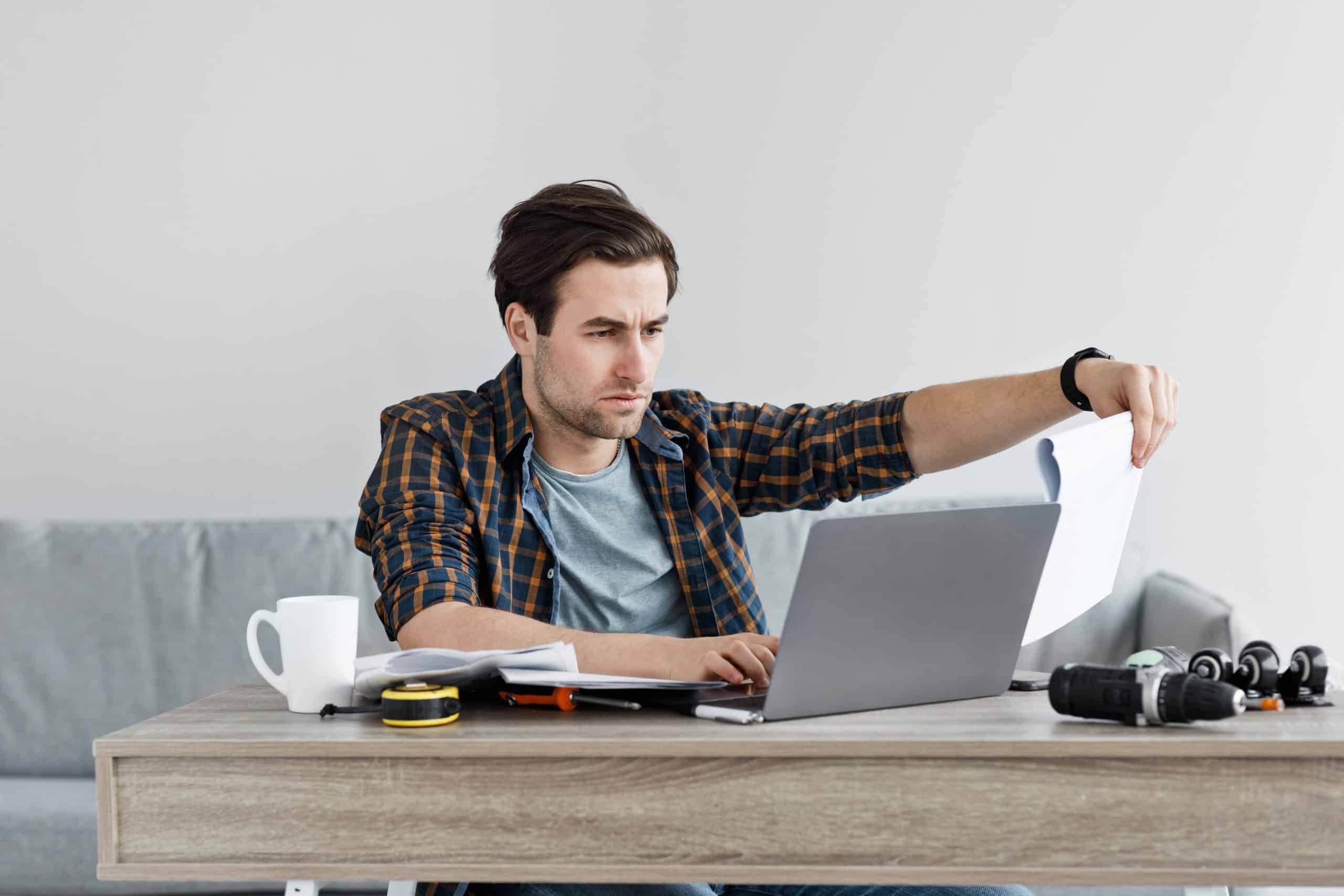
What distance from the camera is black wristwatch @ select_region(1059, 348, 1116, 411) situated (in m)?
1.25

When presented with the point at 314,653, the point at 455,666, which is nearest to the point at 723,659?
the point at 455,666

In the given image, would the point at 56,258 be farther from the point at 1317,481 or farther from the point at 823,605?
the point at 1317,481

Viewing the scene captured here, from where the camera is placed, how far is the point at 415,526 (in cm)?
125

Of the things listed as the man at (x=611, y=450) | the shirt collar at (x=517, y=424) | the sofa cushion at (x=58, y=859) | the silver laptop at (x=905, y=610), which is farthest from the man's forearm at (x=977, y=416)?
the sofa cushion at (x=58, y=859)

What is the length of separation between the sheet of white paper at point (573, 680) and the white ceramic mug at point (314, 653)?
14cm

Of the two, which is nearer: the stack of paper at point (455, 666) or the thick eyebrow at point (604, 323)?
the stack of paper at point (455, 666)

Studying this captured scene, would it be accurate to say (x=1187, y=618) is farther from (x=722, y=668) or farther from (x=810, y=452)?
(x=722, y=668)

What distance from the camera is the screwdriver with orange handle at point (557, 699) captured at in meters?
0.92

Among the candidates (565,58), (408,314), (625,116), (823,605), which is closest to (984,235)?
(625,116)

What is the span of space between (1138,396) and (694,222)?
1305mm

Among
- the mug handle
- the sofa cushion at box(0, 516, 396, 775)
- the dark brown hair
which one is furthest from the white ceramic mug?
the sofa cushion at box(0, 516, 396, 775)

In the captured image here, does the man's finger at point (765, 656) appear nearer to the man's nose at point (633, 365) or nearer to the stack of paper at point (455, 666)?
the stack of paper at point (455, 666)

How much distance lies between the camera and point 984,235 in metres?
2.28

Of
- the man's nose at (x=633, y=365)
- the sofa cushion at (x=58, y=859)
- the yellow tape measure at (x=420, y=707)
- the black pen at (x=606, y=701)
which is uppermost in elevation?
the man's nose at (x=633, y=365)
